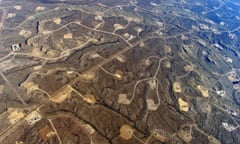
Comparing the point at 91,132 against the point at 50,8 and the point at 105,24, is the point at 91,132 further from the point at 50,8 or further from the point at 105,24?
the point at 50,8

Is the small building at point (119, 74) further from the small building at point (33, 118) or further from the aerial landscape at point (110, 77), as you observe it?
the small building at point (33, 118)

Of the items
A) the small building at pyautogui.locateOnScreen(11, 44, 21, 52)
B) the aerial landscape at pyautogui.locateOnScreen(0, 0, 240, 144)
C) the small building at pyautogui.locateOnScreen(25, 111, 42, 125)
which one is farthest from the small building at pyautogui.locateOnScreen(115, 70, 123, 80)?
the small building at pyautogui.locateOnScreen(11, 44, 21, 52)

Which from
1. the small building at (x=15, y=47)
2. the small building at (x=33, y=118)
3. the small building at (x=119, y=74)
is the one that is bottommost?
the small building at (x=33, y=118)

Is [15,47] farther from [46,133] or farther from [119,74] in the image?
[46,133]

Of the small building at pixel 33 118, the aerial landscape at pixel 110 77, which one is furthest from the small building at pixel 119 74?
the small building at pixel 33 118

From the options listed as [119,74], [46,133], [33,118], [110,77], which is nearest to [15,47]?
[33,118]

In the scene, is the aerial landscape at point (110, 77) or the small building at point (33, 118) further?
the aerial landscape at point (110, 77)
